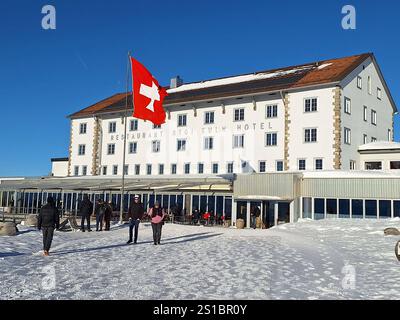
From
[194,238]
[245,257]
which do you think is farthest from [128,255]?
[194,238]

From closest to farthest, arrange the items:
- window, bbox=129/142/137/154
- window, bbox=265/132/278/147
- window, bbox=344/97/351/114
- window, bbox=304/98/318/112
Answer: window, bbox=344/97/351/114
window, bbox=304/98/318/112
window, bbox=265/132/278/147
window, bbox=129/142/137/154

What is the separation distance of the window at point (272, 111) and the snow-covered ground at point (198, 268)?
17.1m

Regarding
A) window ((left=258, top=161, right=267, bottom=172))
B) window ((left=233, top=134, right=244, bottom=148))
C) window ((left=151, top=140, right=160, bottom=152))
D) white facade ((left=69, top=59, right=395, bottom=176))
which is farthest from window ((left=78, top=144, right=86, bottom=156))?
window ((left=258, top=161, right=267, bottom=172))

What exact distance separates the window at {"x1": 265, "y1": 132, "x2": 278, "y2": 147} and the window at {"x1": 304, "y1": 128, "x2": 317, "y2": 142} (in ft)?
8.11

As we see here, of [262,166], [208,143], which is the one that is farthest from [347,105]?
[208,143]

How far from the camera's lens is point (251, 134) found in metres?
36.0

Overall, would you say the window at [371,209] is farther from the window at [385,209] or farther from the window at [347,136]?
the window at [347,136]

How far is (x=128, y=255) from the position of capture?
1334 cm

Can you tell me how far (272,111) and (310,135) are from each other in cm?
386

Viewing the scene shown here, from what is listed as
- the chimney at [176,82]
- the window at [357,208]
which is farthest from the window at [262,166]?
the chimney at [176,82]

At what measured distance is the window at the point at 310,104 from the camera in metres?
33.3

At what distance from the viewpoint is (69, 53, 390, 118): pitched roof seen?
112ft

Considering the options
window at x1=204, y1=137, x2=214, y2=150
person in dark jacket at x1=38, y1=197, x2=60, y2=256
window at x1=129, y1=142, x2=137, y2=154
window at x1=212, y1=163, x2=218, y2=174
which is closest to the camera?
person in dark jacket at x1=38, y1=197, x2=60, y2=256

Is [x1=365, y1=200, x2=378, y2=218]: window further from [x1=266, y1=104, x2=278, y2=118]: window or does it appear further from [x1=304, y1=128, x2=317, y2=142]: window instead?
[x1=266, y1=104, x2=278, y2=118]: window
